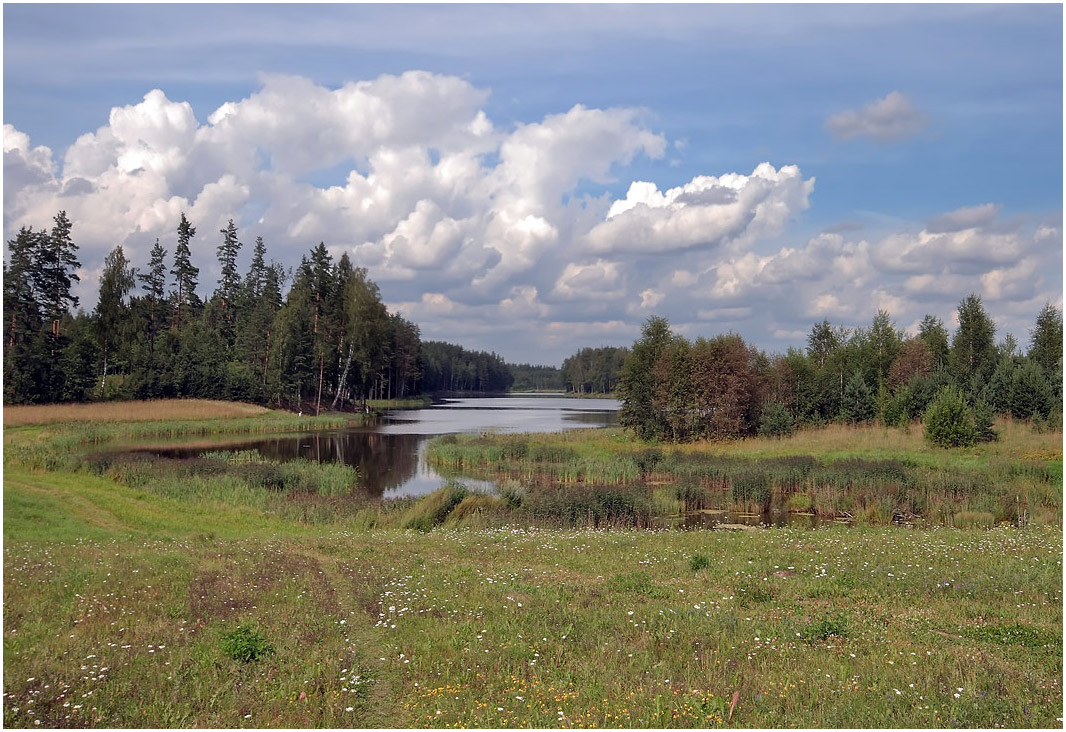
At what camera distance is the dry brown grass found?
56188mm

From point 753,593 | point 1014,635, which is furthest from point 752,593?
point 1014,635

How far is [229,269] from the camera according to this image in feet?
337

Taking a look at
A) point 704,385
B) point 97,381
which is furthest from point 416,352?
point 704,385

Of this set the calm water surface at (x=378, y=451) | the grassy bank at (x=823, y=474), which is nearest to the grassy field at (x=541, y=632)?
the grassy bank at (x=823, y=474)

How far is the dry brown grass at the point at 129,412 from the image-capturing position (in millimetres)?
56188

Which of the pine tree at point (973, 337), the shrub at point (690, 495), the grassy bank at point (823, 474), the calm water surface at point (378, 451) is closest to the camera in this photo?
the grassy bank at point (823, 474)

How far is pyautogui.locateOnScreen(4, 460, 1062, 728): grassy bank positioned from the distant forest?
114 ft

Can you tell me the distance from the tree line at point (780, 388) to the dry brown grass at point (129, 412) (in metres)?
41.7

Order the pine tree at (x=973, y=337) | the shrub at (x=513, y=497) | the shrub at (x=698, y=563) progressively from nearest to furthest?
the shrub at (x=698, y=563)
the shrub at (x=513, y=497)
the pine tree at (x=973, y=337)

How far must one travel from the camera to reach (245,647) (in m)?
7.99

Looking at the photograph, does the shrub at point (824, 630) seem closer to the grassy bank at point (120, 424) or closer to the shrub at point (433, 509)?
the shrub at point (433, 509)

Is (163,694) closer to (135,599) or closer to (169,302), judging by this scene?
(135,599)

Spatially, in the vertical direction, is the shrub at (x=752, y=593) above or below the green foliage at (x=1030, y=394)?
below

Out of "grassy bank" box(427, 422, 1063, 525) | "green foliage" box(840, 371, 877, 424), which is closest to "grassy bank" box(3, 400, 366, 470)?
"grassy bank" box(427, 422, 1063, 525)
